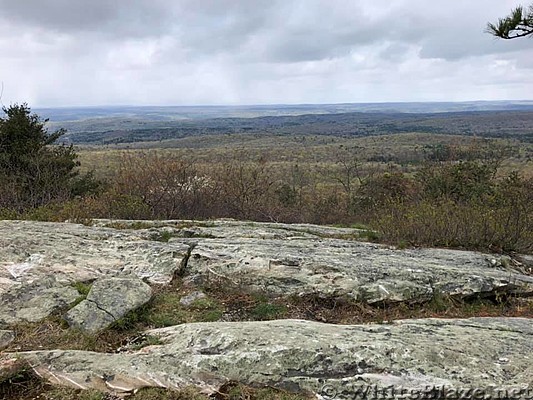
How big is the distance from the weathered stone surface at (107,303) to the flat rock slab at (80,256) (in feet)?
2.41

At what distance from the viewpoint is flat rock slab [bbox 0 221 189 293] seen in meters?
5.90

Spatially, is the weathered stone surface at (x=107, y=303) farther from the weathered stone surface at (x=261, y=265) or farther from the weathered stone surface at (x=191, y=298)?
the weathered stone surface at (x=261, y=265)

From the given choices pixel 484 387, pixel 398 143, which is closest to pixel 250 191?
pixel 484 387

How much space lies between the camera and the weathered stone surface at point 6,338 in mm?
4375

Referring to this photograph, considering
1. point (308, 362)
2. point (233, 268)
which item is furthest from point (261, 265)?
point (308, 362)

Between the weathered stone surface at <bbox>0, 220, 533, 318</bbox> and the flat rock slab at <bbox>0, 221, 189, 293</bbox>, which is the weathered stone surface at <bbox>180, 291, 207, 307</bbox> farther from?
the flat rock slab at <bbox>0, 221, 189, 293</bbox>

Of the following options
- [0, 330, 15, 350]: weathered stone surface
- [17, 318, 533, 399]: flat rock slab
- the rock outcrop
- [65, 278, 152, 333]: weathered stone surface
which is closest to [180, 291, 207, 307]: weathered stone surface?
the rock outcrop

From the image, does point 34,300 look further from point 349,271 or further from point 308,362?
point 349,271

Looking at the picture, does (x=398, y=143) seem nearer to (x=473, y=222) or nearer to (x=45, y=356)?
(x=473, y=222)

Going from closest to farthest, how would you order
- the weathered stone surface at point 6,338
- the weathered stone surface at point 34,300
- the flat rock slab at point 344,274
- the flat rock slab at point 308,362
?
the flat rock slab at point 308,362 → the weathered stone surface at point 6,338 → the weathered stone surface at point 34,300 → the flat rock slab at point 344,274

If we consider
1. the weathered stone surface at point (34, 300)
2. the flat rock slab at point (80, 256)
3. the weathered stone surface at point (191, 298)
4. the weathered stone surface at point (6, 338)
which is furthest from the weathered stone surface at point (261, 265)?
the weathered stone surface at point (6, 338)

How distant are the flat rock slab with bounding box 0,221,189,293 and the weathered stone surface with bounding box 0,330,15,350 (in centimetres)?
101

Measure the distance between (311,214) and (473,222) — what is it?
8461mm

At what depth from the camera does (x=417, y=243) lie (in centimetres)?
848
